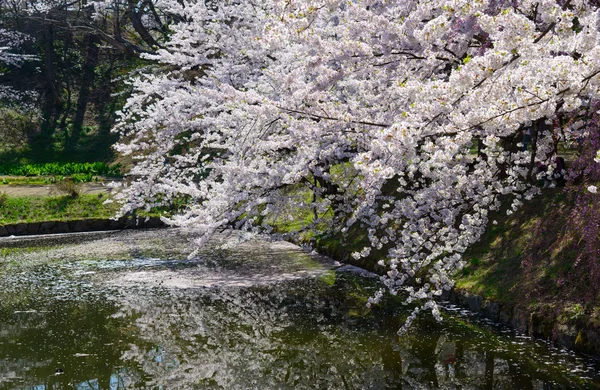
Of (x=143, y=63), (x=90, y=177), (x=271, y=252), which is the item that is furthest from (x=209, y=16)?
(x=143, y=63)

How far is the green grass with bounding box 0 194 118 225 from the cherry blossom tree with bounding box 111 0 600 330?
598 cm


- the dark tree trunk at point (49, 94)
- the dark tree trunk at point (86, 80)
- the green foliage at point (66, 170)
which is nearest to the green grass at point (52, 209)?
the green foliage at point (66, 170)

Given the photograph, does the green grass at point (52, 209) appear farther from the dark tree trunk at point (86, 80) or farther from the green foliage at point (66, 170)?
the dark tree trunk at point (86, 80)

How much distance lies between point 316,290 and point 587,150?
4.98m

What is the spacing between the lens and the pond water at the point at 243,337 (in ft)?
22.0

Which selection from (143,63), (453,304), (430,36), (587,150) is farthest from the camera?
(143,63)

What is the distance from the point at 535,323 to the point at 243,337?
378 cm

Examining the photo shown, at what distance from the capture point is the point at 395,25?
7.30 m

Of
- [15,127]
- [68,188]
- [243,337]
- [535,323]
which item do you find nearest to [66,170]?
[68,188]

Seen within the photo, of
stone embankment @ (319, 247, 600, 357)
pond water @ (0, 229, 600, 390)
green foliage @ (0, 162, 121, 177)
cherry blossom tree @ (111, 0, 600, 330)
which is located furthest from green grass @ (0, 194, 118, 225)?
stone embankment @ (319, 247, 600, 357)

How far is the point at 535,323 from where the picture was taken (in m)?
7.88

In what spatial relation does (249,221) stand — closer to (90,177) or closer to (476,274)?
(476,274)

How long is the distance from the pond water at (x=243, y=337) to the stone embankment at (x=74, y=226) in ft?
21.6

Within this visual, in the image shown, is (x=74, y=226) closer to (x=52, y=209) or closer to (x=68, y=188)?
(x=52, y=209)
